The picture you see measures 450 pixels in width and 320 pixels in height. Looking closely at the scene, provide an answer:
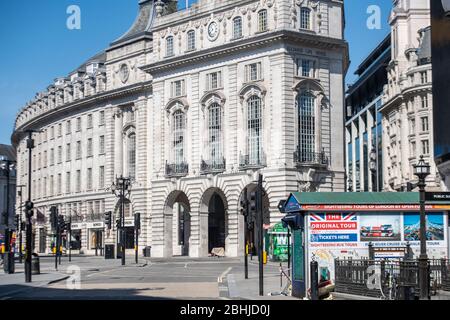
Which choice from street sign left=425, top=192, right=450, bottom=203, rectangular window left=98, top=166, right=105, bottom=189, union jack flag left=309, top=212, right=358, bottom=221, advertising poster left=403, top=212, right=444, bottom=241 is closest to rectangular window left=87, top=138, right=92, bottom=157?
rectangular window left=98, top=166, right=105, bottom=189

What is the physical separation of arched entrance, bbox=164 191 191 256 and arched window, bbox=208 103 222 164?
269 inches

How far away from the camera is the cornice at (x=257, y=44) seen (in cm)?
6669

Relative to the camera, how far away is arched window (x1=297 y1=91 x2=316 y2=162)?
6800cm

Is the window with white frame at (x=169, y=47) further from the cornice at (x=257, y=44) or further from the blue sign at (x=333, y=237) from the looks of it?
the blue sign at (x=333, y=237)

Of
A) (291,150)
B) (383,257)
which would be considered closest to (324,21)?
(291,150)

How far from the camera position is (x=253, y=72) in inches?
2763

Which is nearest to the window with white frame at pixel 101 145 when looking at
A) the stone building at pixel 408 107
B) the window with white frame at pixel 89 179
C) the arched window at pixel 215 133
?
the window with white frame at pixel 89 179

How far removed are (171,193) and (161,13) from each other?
17.8m

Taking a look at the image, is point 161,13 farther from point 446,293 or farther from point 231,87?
point 446,293

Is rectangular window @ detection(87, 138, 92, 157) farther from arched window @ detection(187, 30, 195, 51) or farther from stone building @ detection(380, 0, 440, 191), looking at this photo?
stone building @ detection(380, 0, 440, 191)

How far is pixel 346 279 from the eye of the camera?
21.3 meters

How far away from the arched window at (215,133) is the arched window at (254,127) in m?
3.53

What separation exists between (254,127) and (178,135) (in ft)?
32.0
